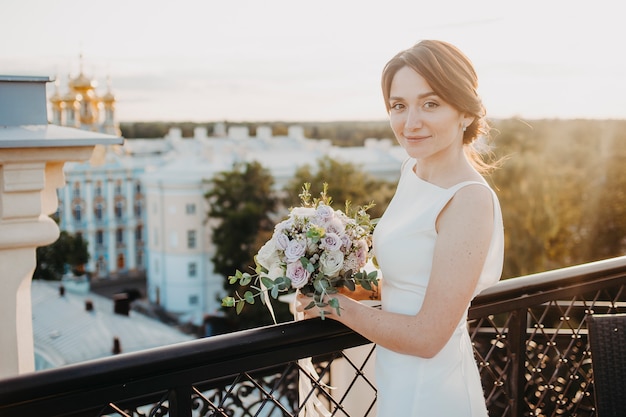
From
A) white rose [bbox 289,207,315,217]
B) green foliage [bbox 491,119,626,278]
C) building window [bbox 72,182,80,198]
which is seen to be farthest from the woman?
building window [bbox 72,182,80,198]

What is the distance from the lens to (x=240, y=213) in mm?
33281

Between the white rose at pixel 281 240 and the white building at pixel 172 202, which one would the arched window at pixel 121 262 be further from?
the white rose at pixel 281 240

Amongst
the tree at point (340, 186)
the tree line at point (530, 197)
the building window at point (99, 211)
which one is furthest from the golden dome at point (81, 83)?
the tree at point (340, 186)

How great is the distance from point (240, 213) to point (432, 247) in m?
31.4

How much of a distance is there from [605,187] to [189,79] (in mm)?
51599

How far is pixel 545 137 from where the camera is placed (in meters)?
35.8

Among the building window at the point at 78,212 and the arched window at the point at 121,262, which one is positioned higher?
the building window at the point at 78,212

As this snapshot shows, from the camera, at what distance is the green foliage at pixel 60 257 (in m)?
40.4

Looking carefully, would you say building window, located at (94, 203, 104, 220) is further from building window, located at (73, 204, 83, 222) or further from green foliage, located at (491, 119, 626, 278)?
green foliage, located at (491, 119, 626, 278)

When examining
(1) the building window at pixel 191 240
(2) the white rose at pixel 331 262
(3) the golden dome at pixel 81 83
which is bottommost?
(1) the building window at pixel 191 240

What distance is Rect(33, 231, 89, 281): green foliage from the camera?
40406mm

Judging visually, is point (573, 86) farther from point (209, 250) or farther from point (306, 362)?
point (306, 362)

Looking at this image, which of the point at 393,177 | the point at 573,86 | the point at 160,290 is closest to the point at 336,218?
the point at 573,86

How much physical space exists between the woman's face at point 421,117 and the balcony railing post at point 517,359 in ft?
3.14
